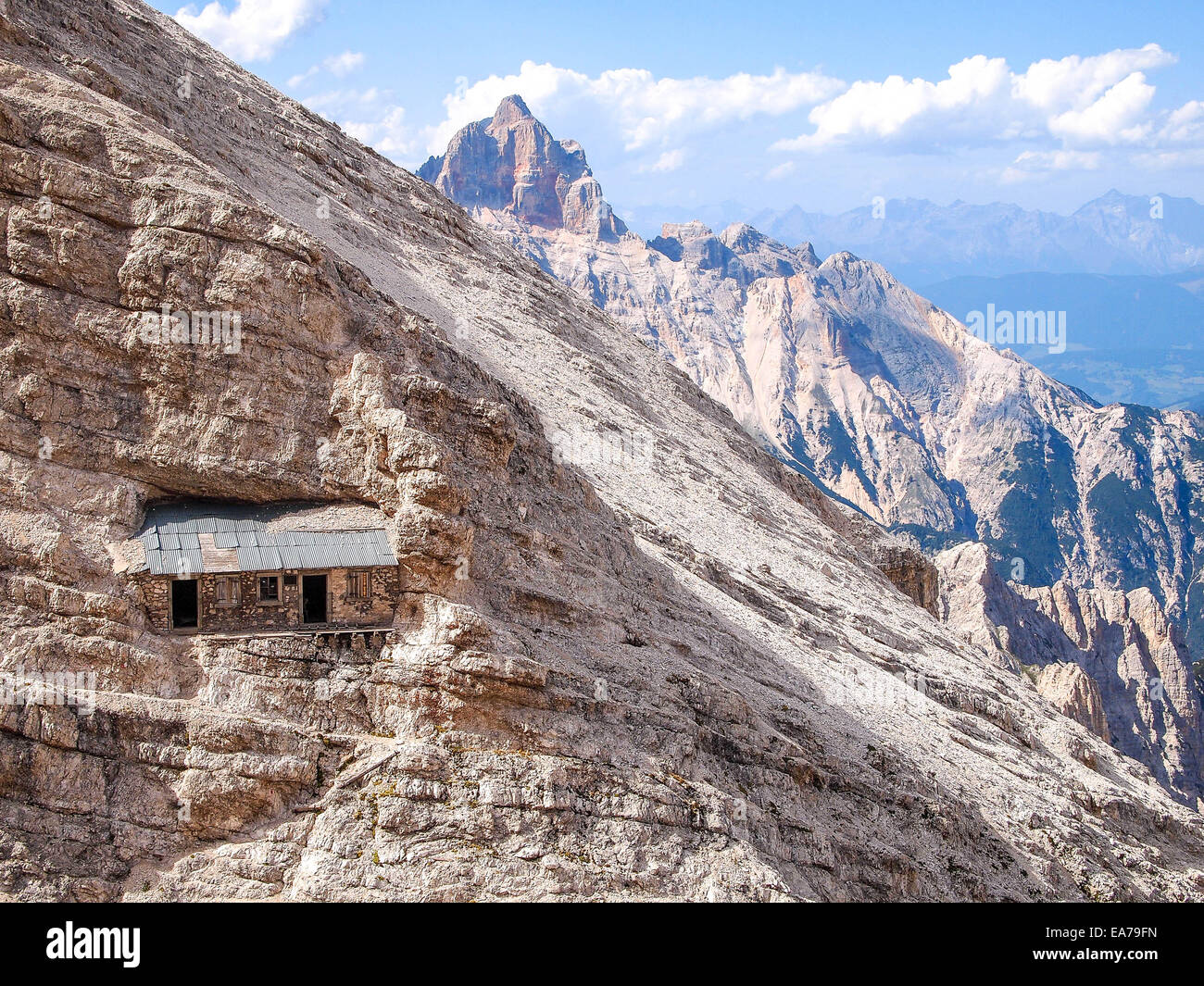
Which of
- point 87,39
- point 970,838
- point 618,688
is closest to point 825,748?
point 970,838

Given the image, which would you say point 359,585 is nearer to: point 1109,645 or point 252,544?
point 252,544

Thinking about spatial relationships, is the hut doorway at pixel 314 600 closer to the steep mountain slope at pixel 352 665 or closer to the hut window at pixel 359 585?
the hut window at pixel 359 585

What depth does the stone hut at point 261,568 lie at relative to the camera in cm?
2217

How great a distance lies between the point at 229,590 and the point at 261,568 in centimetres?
83

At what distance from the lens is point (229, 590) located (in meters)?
22.6

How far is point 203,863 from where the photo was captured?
20.3 meters

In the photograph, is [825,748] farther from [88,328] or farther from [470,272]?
[470,272]

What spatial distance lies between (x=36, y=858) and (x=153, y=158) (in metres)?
15.3

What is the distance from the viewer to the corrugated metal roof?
22250 mm

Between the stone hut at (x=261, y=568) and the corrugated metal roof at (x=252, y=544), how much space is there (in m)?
0.02

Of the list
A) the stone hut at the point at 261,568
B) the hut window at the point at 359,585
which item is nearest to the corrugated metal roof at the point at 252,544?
the stone hut at the point at 261,568

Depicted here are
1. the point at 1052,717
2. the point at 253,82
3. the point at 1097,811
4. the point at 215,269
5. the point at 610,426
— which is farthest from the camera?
the point at 253,82

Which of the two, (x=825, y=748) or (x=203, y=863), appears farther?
(x=825, y=748)

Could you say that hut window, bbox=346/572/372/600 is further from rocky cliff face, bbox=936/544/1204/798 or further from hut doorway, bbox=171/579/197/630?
rocky cliff face, bbox=936/544/1204/798
